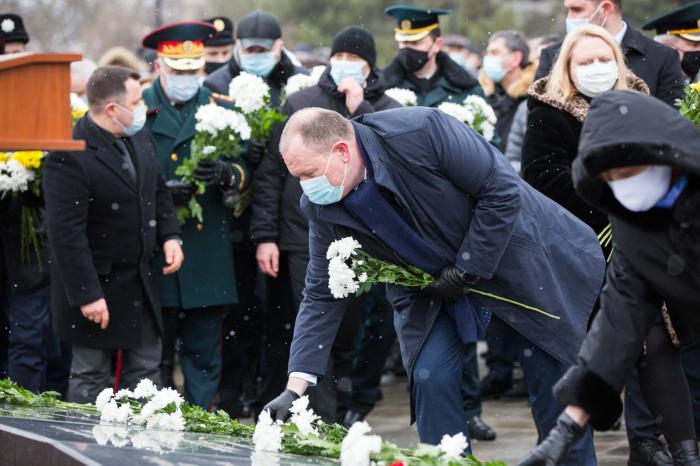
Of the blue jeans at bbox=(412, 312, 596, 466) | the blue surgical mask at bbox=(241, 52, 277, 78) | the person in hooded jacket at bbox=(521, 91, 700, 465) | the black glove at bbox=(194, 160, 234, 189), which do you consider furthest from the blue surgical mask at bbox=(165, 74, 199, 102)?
the person in hooded jacket at bbox=(521, 91, 700, 465)

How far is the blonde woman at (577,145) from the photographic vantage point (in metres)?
6.06

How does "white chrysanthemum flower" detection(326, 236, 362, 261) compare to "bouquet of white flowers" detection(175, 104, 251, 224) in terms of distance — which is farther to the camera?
"bouquet of white flowers" detection(175, 104, 251, 224)

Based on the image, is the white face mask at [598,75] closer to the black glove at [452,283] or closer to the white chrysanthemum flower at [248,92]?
the black glove at [452,283]

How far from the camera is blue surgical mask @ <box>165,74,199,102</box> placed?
8633mm

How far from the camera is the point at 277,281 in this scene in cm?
856

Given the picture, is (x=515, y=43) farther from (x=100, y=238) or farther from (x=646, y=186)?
(x=646, y=186)

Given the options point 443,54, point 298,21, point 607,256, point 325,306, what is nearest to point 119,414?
point 325,306

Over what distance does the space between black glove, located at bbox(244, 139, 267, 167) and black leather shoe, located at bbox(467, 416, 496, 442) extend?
2.25 meters

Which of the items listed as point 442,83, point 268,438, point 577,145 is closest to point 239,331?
point 442,83

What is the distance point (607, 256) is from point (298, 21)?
97.3 feet

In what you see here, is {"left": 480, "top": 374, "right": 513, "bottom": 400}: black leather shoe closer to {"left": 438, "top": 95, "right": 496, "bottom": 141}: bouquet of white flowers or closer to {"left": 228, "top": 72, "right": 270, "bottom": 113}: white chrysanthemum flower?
{"left": 438, "top": 95, "right": 496, "bottom": 141}: bouquet of white flowers

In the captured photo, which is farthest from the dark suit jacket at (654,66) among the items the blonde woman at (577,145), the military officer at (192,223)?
the military officer at (192,223)

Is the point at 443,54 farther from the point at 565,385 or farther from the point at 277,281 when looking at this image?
the point at 565,385

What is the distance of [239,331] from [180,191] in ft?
4.50
